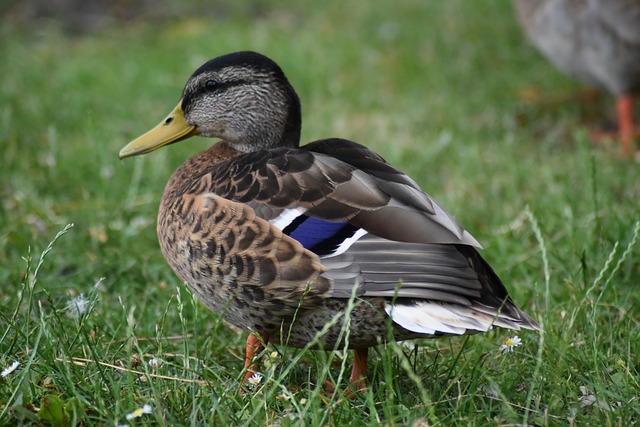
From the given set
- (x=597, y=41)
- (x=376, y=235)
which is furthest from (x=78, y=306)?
(x=597, y=41)

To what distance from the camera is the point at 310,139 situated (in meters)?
5.65

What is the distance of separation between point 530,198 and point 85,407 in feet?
9.28

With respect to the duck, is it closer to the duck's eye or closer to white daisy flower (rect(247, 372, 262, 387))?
the duck's eye

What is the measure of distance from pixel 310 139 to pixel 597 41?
1.88m

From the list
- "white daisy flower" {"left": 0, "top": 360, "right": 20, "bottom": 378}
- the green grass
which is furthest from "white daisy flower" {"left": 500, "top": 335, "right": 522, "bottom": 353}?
"white daisy flower" {"left": 0, "top": 360, "right": 20, "bottom": 378}

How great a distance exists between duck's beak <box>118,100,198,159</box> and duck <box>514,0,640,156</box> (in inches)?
115

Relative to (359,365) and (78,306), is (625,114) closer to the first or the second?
(359,365)

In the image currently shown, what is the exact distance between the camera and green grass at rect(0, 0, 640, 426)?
96.8 inches

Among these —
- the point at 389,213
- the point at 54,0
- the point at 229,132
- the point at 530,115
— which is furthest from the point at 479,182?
the point at 54,0

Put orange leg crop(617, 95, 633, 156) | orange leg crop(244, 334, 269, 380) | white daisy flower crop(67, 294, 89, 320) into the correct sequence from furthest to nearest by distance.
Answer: orange leg crop(617, 95, 633, 156)
white daisy flower crop(67, 294, 89, 320)
orange leg crop(244, 334, 269, 380)

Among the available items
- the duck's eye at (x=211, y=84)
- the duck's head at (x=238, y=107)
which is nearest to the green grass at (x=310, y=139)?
the duck's head at (x=238, y=107)

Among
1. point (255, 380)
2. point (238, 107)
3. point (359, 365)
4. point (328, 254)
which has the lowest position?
point (359, 365)

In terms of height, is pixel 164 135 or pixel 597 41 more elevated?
pixel 164 135

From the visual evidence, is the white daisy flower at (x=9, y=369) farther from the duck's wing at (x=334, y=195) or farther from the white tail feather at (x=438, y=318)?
the white tail feather at (x=438, y=318)
